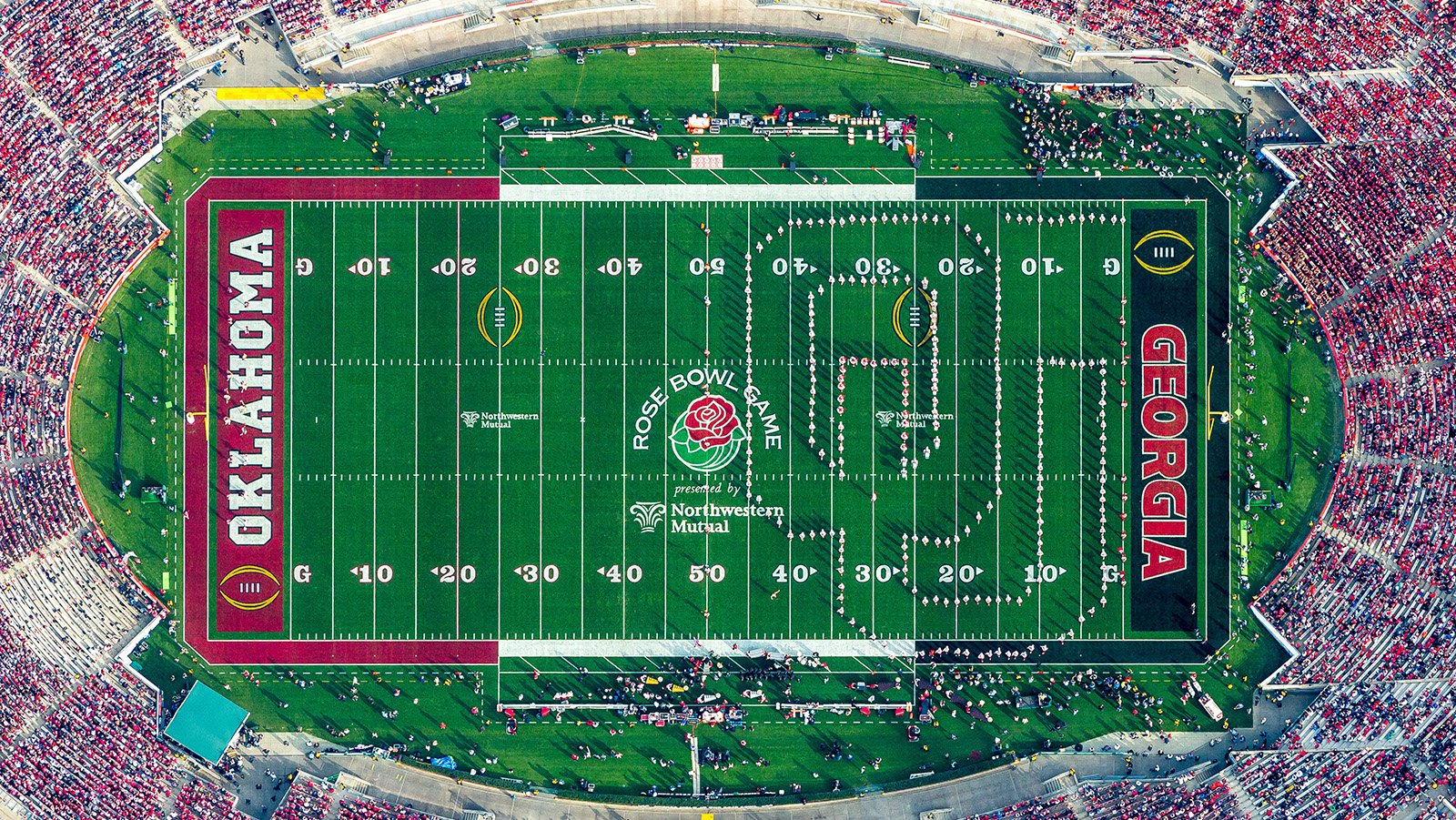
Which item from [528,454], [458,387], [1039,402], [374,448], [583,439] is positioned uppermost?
[1039,402]

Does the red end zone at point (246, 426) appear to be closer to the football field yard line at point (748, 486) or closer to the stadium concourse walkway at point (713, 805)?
the stadium concourse walkway at point (713, 805)

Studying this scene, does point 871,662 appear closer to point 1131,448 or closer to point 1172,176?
point 1131,448

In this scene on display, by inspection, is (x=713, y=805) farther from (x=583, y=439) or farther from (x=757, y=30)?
(x=757, y=30)

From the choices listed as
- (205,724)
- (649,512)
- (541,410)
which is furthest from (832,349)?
(205,724)

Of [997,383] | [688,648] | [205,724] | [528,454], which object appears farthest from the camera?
[688,648]

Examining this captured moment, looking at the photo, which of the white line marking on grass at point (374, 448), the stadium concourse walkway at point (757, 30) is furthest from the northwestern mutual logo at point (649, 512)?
the stadium concourse walkway at point (757, 30)

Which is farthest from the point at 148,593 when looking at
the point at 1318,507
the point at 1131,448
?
the point at 1318,507
